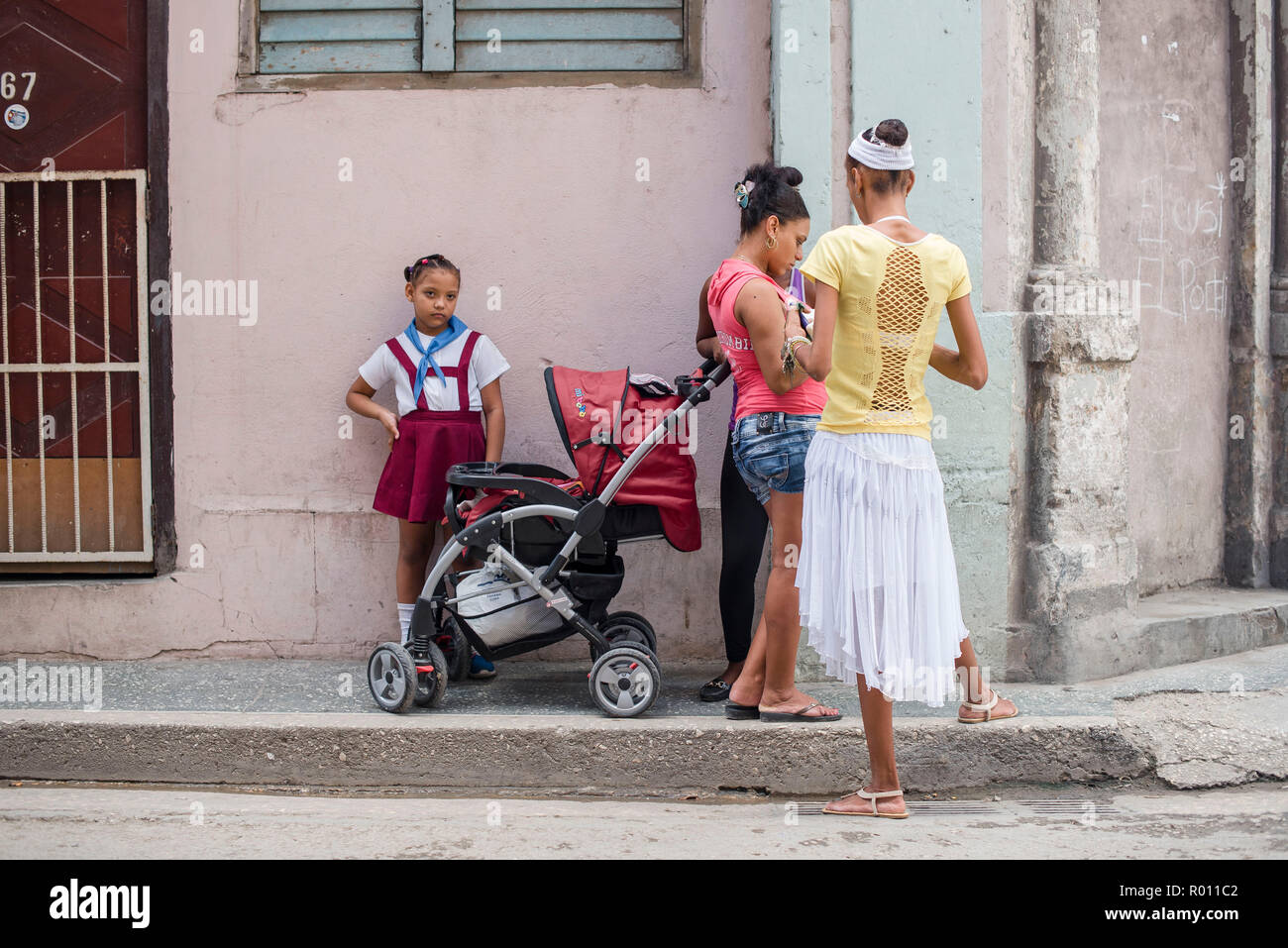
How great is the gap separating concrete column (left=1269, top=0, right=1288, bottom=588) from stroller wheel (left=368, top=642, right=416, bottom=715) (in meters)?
4.49

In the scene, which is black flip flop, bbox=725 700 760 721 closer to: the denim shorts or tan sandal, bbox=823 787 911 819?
tan sandal, bbox=823 787 911 819

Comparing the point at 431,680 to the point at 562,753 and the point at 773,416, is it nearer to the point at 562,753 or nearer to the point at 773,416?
the point at 562,753

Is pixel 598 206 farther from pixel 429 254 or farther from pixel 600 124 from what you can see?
pixel 429 254

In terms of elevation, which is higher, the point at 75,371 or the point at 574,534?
the point at 75,371

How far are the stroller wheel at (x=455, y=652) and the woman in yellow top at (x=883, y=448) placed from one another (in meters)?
1.88

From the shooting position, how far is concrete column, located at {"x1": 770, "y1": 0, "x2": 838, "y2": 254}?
5156 millimetres

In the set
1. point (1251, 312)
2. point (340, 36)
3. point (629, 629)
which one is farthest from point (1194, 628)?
point (340, 36)

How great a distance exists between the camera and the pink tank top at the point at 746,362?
4.44m

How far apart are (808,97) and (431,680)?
278 centimetres

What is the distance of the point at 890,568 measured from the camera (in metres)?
3.89

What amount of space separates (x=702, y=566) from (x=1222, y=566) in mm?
2901

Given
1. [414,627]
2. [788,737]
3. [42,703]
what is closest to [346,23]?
[414,627]

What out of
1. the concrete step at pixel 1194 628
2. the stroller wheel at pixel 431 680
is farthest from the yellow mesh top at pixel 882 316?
the concrete step at pixel 1194 628

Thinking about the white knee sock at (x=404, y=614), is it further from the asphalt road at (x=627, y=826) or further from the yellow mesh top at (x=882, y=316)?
the yellow mesh top at (x=882, y=316)
